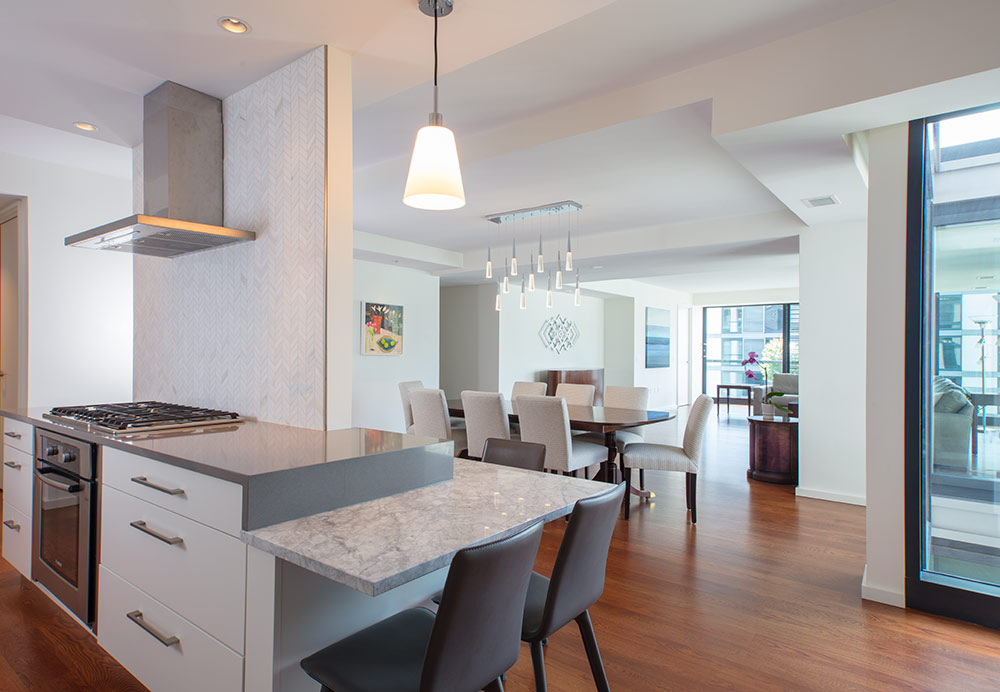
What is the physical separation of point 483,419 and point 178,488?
9.51 feet

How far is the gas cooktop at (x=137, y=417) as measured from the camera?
6.36ft

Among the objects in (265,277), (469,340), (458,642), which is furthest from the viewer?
(469,340)

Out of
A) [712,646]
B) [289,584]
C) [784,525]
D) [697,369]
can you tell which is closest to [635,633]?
[712,646]

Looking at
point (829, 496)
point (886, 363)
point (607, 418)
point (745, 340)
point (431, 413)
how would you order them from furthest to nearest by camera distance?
point (745, 340) → point (431, 413) → point (829, 496) → point (607, 418) → point (886, 363)

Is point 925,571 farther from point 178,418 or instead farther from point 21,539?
point 21,539

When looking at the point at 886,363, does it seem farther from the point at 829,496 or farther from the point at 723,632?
the point at 829,496

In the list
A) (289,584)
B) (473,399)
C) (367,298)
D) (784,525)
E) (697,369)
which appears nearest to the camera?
(289,584)

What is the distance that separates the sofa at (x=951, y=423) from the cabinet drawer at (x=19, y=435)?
3.99m

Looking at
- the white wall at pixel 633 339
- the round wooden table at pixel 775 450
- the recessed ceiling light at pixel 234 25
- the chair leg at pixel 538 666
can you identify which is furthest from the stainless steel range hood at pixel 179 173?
the white wall at pixel 633 339

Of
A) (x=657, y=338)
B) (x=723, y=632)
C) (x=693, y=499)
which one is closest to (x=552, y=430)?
(x=693, y=499)

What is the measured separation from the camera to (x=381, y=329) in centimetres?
646

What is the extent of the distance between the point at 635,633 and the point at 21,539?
274 cm

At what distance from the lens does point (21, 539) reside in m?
2.44

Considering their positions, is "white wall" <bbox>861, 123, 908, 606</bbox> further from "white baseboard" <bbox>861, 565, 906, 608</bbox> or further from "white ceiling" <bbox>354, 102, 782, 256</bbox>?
"white ceiling" <bbox>354, 102, 782, 256</bbox>
